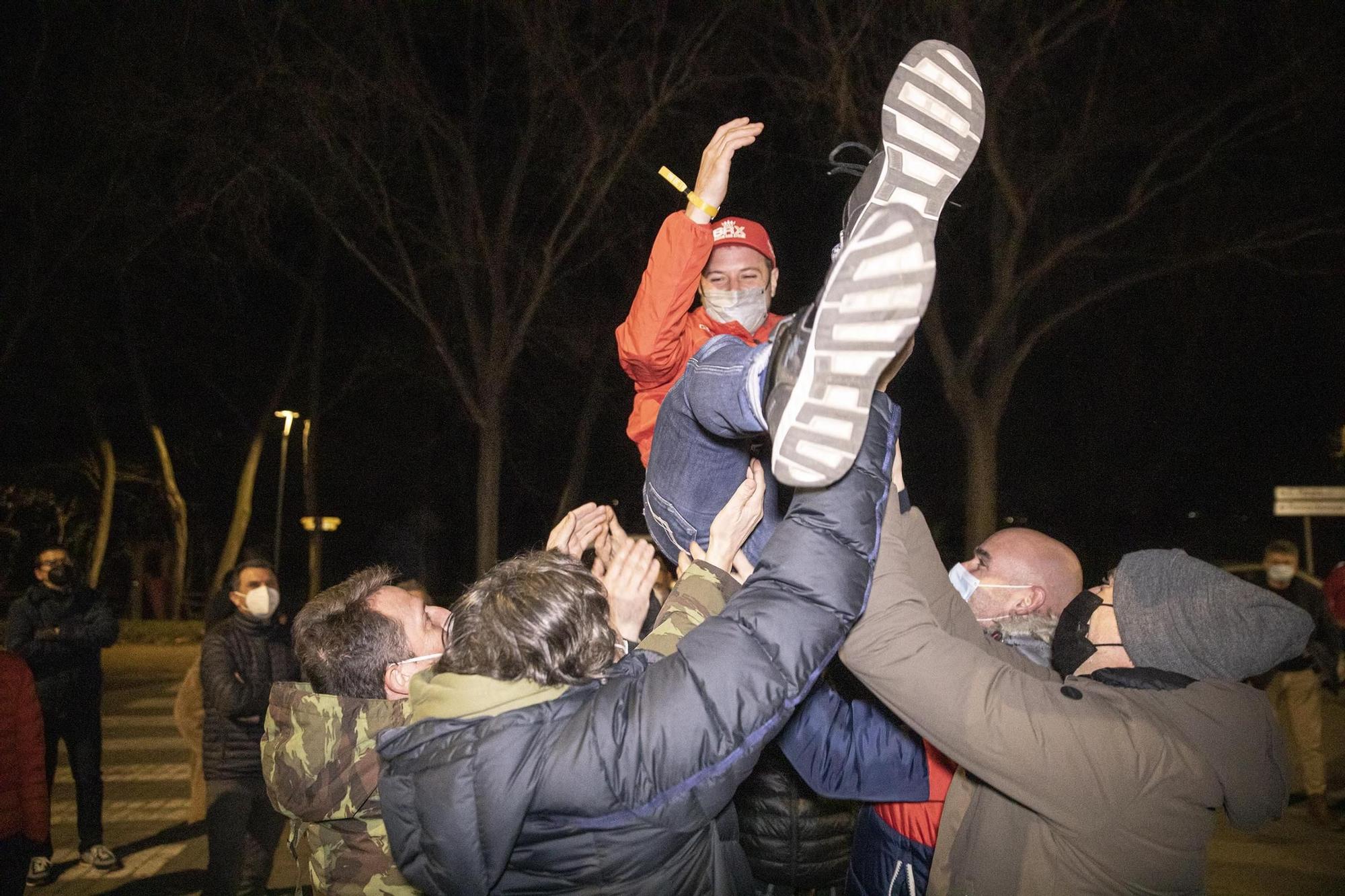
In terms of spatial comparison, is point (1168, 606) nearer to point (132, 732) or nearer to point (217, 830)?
point (217, 830)

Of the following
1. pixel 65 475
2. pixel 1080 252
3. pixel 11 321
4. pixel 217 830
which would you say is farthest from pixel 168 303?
pixel 217 830

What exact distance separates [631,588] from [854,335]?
1128mm

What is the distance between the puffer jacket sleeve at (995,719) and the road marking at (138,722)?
12.4 metres

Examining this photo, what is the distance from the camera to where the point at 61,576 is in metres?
6.89

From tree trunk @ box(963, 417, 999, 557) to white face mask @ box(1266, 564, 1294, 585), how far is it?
2.85m

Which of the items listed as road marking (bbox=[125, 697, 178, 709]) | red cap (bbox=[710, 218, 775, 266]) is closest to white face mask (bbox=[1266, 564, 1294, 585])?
red cap (bbox=[710, 218, 775, 266])

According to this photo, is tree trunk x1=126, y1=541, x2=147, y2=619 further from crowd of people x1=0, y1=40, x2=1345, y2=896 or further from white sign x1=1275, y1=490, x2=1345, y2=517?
crowd of people x1=0, y1=40, x2=1345, y2=896

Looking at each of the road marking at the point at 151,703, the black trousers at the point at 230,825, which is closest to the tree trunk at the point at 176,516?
the road marking at the point at 151,703

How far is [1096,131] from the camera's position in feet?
36.5

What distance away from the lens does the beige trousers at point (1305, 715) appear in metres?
7.60

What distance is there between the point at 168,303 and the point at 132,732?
58.2 feet

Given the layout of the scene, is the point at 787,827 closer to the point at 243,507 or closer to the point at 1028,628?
the point at 1028,628

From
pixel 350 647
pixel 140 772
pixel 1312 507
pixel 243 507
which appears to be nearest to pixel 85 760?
pixel 140 772

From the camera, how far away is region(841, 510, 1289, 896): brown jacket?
6.72 ft
